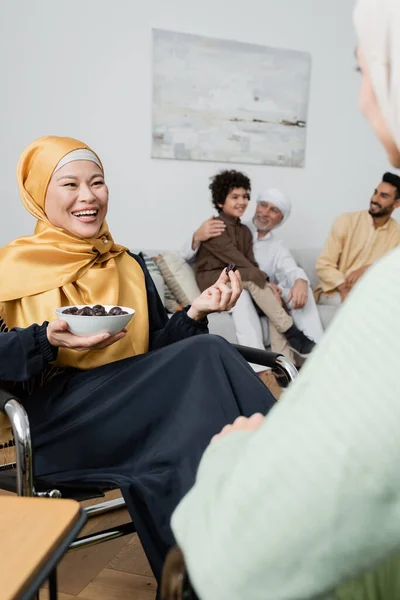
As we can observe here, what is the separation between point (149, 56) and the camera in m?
3.52

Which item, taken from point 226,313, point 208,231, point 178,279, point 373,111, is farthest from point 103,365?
point 208,231

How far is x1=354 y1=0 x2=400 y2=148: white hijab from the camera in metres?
0.46

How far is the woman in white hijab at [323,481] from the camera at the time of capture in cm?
39

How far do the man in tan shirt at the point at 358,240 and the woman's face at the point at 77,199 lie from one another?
92.6 inches

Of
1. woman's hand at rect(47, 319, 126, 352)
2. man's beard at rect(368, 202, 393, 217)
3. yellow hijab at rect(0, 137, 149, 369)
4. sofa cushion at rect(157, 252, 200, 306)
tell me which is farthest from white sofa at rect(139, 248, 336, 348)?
woman's hand at rect(47, 319, 126, 352)

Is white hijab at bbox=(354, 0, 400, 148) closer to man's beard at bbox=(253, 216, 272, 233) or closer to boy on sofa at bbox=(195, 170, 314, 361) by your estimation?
boy on sofa at bbox=(195, 170, 314, 361)

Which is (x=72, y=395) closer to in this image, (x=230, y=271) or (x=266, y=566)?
(x=230, y=271)

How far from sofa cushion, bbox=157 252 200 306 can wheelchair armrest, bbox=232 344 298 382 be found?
172 cm

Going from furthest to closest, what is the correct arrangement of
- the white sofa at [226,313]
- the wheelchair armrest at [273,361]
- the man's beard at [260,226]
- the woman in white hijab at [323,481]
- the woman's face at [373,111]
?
the man's beard at [260,226] → the white sofa at [226,313] → the wheelchair armrest at [273,361] → the woman's face at [373,111] → the woman in white hijab at [323,481]

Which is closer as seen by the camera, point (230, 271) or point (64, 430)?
point (64, 430)

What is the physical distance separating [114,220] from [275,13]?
183 centimetres

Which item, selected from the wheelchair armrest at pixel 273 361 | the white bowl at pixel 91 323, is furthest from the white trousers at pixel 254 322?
the white bowl at pixel 91 323

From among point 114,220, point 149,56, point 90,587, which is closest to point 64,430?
point 90,587

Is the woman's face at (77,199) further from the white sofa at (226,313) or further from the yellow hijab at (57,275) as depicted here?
the white sofa at (226,313)
